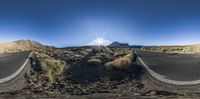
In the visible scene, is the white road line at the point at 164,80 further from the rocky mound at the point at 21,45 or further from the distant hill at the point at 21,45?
the distant hill at the point at 21,45

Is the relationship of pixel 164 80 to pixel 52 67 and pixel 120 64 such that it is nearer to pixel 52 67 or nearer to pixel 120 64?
pixel 120 64

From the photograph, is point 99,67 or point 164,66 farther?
point 99,67

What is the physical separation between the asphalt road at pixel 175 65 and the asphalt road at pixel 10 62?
13152 millimetres

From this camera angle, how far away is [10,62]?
1708 inches

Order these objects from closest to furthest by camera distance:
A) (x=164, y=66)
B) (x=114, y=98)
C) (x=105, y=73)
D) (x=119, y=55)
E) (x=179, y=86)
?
(x=114, y=98)
(x=179, y=86)
(x=164, y=66)
(x=105, y=73)
(x=119, y=55)

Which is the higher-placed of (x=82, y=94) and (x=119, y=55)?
(x=119, y=55)

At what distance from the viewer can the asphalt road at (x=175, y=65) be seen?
1545 inches

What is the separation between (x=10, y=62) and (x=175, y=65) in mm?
17177

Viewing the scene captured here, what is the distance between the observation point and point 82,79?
43.4m

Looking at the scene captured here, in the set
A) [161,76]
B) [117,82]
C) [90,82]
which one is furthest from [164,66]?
[90,82]

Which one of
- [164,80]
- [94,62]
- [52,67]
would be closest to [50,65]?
[52,67]

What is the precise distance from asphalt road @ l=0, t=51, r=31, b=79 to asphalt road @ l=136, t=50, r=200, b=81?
43.2 ft

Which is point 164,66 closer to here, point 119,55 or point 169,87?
point 169,87

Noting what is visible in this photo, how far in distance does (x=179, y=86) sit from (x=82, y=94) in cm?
904
